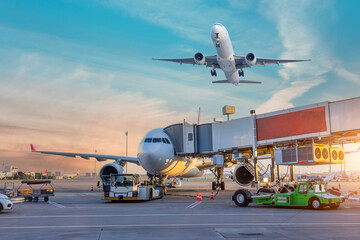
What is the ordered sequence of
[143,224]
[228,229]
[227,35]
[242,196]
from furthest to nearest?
[227,35] < [242,196] < [143,224] < [228,229]

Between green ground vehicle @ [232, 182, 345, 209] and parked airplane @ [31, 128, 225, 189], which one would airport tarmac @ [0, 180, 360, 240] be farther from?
parked airplane @ [31, 128, 225, 189]

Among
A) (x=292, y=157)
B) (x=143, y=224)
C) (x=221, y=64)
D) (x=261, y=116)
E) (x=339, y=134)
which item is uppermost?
(x=221, y=64)

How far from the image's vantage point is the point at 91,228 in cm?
1152

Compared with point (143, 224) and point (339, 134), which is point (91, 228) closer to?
point (143, 224)

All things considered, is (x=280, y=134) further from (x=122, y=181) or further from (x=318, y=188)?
(x=122, y=181)

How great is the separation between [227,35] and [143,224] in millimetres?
30706

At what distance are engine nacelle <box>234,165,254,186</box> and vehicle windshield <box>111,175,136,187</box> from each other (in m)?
13.3

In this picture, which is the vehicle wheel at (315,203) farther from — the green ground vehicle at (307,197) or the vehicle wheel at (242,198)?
the vehicle wheel at (242,198)

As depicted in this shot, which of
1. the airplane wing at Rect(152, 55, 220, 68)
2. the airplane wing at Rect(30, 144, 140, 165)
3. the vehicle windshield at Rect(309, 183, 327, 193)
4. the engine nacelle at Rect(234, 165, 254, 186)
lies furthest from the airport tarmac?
the airplane wing at Rect(152, 55, 220, 68)

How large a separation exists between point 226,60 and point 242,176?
14.7 meters

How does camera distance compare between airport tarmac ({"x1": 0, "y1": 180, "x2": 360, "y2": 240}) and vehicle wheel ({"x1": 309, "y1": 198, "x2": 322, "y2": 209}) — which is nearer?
airport tarmac ({"x1": 0, "y1": 180, "x2": 360, "y2": 240})

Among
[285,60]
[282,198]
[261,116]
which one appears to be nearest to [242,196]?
[282,198]

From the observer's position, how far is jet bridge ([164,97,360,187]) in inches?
936

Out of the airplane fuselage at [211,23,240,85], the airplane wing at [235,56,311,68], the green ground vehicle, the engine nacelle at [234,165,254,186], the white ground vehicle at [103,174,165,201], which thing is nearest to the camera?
the green ground vehicle
